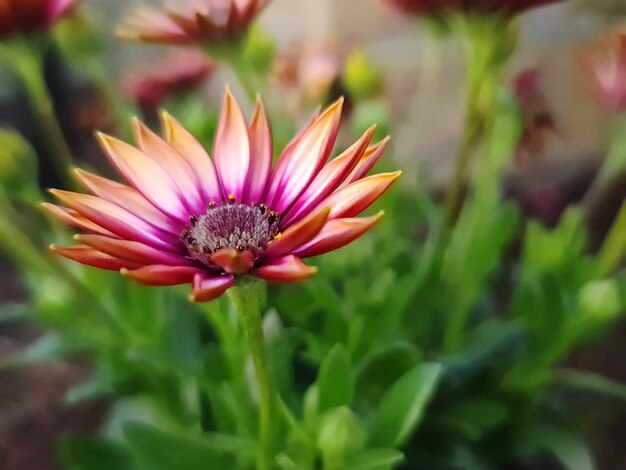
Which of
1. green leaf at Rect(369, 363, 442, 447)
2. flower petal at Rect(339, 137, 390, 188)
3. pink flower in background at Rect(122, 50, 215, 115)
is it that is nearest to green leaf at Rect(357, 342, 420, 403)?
green leaf at Rect(369, 363, 442, 447)

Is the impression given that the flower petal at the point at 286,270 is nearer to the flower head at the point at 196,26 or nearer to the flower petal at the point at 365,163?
the flower petal at the point at 365,163

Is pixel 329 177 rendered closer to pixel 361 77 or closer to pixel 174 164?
pixel 174 164

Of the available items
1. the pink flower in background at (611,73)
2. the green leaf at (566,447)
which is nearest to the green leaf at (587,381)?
the green leaf at (566,447)

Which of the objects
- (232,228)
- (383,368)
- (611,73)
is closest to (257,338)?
(232,228)

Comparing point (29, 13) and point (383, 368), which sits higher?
point (29, 13)

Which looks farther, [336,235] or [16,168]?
[16,168]

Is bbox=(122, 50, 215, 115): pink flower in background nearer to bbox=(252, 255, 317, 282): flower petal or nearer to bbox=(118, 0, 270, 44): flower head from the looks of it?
bbox=(118, 0, 270, 44): flower head
